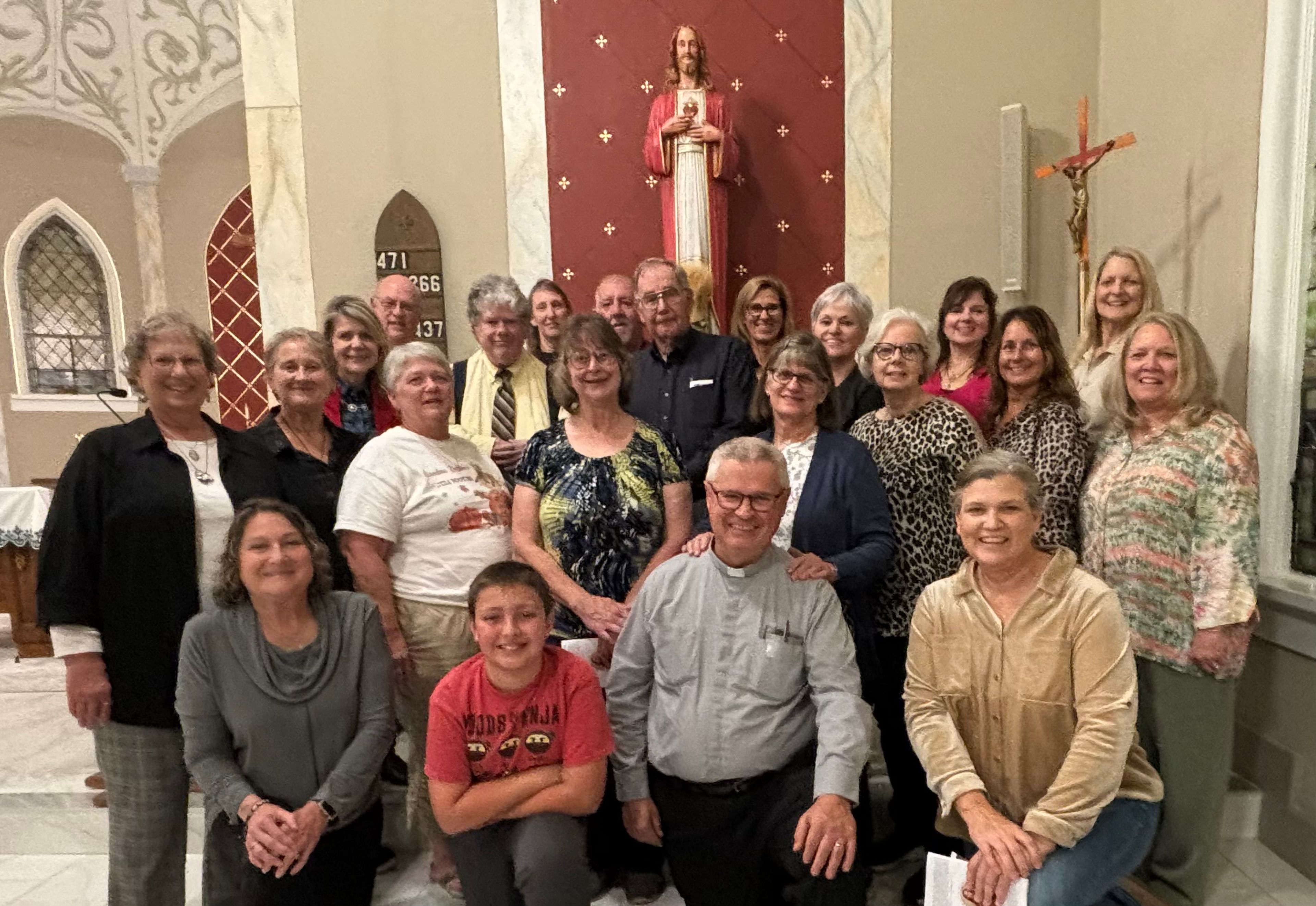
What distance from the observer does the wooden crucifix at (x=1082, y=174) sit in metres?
3.38

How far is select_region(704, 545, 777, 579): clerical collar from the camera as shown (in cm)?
182

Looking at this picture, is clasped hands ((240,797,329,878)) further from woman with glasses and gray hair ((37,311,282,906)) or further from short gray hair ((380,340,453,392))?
short gray hair ((380,340,453,392))

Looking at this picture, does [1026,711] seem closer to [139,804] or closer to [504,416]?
[504,416]

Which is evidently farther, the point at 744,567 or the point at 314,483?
the point at 314,483

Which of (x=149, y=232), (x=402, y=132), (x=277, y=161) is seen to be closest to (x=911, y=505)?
(x=402, y=132)

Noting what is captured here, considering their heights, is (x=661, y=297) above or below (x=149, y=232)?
below

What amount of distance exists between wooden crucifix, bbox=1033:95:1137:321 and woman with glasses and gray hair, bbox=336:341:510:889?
274 cm

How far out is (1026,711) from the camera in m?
1.68

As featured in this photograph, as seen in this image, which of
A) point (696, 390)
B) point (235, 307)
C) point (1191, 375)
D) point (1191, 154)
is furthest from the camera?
point (235, 307)

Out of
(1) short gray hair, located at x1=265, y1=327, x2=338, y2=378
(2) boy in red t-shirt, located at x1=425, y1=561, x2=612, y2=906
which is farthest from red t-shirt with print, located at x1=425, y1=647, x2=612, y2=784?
(1) short gray hair, located at x1=265, y1=327, x2=338, y2=378

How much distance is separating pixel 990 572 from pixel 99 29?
9.49m

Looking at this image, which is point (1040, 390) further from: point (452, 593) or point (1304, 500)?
point (452, 593)

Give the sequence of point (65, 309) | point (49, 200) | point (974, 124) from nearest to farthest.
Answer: point (974, 124)
point (49, 200)
point (65, 309)

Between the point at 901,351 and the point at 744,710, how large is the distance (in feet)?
3.37
